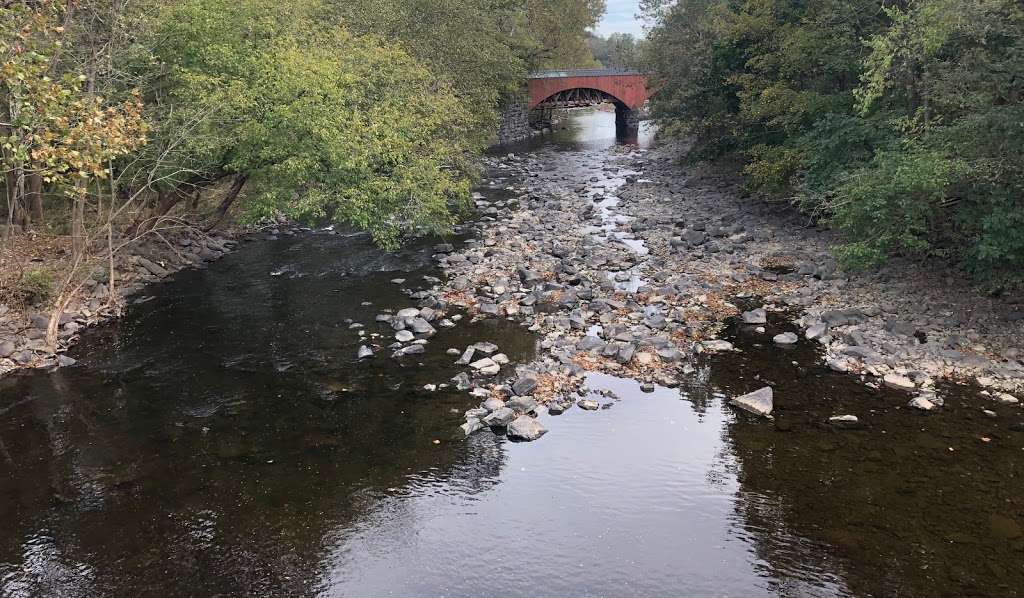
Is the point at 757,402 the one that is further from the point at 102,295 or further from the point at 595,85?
the point at 595,85

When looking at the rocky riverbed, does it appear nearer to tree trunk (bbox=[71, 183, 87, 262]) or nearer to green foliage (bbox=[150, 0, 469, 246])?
green foliage (bbox=[150, 0, 469, 246])

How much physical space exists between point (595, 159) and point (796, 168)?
91.5 ft

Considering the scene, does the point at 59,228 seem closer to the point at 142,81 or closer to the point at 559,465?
the point at 142,81

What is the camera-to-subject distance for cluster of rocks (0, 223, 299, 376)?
17.3 meters

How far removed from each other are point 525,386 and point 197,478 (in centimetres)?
646

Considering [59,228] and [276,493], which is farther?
[59,228]

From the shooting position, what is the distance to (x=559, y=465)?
12422 mm

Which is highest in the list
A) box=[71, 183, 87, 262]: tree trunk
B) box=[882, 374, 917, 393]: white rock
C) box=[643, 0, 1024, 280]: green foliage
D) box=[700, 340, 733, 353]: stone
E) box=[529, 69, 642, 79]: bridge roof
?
box=[529, 69, 642, 79]: bridge roof

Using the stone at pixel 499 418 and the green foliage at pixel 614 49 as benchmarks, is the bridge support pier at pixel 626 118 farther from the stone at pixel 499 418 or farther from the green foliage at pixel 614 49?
the stone at pixel 499 418

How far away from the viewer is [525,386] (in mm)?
14898

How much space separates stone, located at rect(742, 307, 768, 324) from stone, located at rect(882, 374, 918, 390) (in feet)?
12.6

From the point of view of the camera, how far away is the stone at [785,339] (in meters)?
16.7

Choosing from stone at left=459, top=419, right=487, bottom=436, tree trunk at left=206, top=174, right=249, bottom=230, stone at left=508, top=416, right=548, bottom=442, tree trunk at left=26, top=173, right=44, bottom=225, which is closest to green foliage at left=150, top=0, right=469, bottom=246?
tree trunk at left=206, top=174, right=249, bottom=230

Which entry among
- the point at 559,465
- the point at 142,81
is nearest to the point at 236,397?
the point at 559,465
